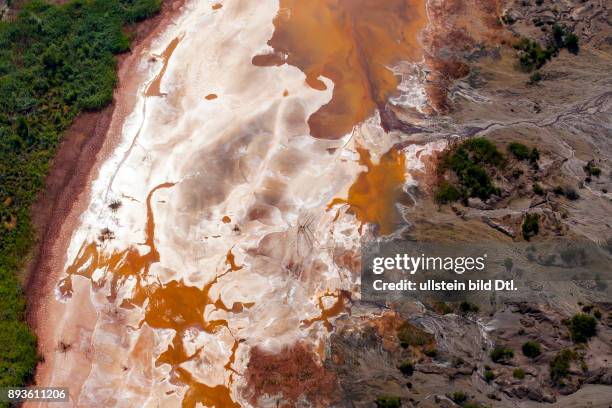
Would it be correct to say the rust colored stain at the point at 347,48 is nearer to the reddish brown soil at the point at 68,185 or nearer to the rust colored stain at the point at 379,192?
the rust colored stain at the point at 379,192

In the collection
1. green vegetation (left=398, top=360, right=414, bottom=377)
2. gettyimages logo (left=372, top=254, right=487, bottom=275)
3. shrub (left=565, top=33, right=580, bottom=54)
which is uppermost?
shrub (left=565, top=33, right=580, bottom=54)

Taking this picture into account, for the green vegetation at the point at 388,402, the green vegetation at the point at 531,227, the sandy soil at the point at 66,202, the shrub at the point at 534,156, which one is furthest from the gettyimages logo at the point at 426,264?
the sandy soil at the point at 66,202

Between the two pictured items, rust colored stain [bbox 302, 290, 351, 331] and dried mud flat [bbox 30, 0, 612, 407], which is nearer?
dried mud flat [bbox 30, 0, 612, 407]

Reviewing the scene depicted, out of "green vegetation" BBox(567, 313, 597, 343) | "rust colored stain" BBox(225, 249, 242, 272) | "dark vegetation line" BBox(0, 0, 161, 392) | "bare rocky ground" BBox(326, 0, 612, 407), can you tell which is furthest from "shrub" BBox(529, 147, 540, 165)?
"dark vegetation line" BBox(0, 0, 161, 392)

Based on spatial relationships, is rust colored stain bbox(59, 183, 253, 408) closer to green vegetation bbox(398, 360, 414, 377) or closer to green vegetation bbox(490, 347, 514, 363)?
green vegetation bbox(398, 360, 414, 377)

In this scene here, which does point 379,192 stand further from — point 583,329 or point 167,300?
point 167,300

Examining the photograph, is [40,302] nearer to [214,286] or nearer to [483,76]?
[214,286]

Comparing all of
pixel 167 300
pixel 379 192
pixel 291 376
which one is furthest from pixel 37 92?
pixel 291 376
